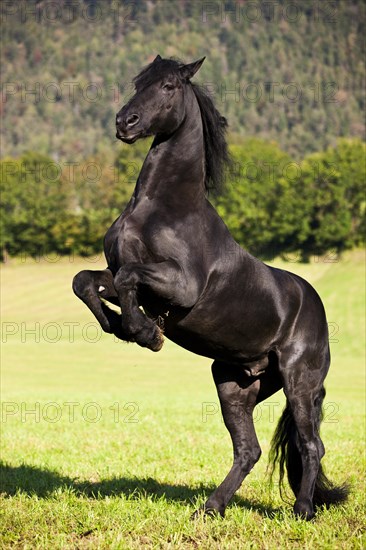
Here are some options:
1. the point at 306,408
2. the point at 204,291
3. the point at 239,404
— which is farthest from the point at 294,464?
the point at 204,291

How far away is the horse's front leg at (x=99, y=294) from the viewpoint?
6.23m

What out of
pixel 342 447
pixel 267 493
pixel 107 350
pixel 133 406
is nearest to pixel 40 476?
pixel 267 493

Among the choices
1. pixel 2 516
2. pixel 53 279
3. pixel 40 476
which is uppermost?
pixel 2 516

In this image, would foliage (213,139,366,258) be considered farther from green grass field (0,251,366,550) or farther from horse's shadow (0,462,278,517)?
horse's shadow (0,462,278,517)

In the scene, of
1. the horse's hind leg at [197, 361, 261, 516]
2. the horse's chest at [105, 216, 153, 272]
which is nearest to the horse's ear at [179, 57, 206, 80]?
the horse's chest at [105, 216, 153, 272]

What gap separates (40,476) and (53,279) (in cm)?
5584

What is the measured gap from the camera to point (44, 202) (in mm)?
80375

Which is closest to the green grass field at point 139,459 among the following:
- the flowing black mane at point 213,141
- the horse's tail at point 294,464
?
the horse's tail at point 294,464

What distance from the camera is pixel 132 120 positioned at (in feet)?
19.4

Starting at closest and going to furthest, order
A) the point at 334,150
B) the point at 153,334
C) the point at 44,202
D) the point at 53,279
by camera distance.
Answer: the point at 153,334
the point at 53,279
the point at 44,202
the point at 334,150

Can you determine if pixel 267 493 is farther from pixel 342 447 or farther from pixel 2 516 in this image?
pixel 342 447

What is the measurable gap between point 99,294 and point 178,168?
1257 millimetres

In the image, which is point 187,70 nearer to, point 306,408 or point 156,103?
point 156,103

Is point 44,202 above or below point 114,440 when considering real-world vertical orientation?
below
